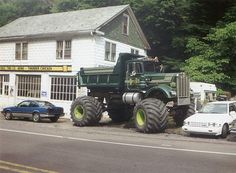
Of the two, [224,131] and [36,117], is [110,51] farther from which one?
[224,131]

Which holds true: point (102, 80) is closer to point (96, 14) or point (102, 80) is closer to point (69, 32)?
point (69, 32)

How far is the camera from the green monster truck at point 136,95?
1867 centimetres

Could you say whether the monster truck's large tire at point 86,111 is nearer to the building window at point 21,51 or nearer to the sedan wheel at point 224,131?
the sedan wheel at point 224,131

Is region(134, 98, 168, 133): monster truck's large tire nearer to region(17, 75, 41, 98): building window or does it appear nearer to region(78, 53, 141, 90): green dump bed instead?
region(78, 53, 141, 90): green dump bed

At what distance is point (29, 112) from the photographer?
85.3 feet

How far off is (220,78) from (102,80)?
11860mm

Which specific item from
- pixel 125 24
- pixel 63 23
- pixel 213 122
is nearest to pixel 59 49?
pixel 63 23

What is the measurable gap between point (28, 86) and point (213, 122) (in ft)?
66.4

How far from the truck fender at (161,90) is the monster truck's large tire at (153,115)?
62 cm

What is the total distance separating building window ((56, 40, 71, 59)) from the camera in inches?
1227

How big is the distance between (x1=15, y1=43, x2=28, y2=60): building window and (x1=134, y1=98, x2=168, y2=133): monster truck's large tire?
58.6 ft

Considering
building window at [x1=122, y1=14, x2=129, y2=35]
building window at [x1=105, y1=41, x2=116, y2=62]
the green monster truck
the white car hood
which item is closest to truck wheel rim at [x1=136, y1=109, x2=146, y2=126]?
the green monster truck

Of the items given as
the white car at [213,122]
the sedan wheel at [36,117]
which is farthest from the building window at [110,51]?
the white car at [213,122]

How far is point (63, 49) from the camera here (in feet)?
103
